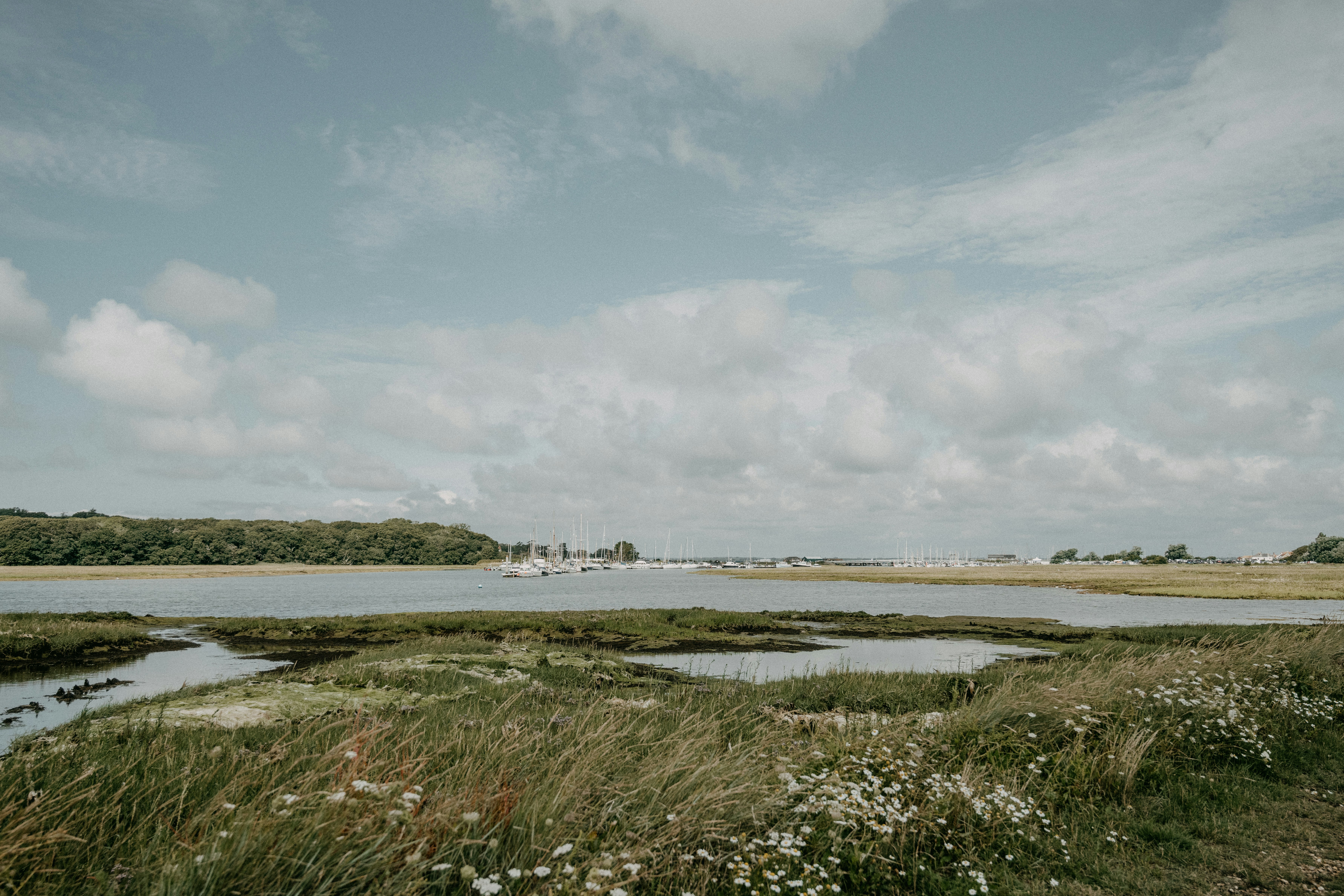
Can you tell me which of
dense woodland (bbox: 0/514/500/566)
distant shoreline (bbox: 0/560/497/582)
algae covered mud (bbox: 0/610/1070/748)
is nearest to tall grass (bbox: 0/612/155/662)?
algae covered mud (bbox: 0/610/1070/748)

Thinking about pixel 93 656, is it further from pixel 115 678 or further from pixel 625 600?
pixel 625 600

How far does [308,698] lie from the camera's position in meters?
15.6

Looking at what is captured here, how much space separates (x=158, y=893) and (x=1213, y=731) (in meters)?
14.4

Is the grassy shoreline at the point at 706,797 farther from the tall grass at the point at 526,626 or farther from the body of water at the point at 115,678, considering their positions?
the tall grass at the point at 526,626

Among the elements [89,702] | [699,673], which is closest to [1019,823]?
[699,673]

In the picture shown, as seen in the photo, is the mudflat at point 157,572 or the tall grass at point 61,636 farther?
the mudflat at point 157,572

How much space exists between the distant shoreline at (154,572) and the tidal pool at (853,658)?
12489cm

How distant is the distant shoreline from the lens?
110250 mm

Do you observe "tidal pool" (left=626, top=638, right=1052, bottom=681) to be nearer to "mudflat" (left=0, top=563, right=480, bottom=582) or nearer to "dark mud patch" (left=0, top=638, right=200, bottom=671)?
"dark mud patch" (left=0, top=638, right=200, bottom=671)

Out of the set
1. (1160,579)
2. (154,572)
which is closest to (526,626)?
(1160,579)

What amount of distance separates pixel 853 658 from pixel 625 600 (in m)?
49.9

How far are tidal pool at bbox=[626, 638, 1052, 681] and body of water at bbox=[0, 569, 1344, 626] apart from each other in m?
18.5

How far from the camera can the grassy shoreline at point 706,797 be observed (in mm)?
4680

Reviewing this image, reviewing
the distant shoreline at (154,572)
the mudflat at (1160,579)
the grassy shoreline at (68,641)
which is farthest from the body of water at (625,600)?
the grassy shoreline at (68,641)
